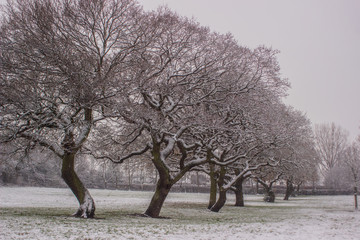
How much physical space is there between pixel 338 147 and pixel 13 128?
81479 mm

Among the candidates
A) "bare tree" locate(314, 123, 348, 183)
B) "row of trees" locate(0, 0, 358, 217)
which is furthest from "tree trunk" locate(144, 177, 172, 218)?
"bare tree" locate(314, 123, 348, 183)

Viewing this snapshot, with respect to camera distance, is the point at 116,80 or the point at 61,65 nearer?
the point at 61,65

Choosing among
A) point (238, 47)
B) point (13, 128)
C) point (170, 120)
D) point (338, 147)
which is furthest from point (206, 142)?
point (338, 147)

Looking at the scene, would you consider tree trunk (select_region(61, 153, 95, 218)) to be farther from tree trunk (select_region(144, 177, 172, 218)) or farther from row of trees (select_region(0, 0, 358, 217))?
tree trunk (select_region(144, 177, 172, 218))

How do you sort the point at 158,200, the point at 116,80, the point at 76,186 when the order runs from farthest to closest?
1. the point at 158,200
2. the point at 76,186
3. the point at 116,80

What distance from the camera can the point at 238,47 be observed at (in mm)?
18234

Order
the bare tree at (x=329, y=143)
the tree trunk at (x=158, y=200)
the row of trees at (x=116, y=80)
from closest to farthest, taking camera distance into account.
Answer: the row of trees at (x=116, y=80) → the tree trunk at (x=158, y=200) → the bare tree at (x=329, y=143)

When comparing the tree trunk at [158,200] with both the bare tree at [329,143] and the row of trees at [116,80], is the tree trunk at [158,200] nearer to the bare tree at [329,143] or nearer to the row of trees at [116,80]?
the row of trees at [116,80]

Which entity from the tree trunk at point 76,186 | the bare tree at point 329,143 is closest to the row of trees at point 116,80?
the tree trunk at point 76,186

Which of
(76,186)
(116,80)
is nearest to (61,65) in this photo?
(116,80)

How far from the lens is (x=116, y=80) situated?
13.8m

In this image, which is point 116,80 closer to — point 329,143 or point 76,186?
point 76,186

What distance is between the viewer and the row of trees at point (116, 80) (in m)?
13.0

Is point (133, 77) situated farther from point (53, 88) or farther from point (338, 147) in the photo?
point (338, 147)
